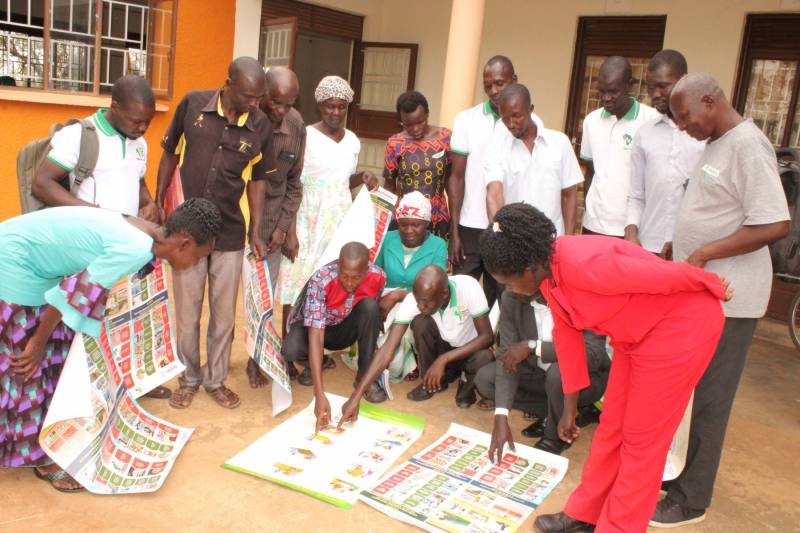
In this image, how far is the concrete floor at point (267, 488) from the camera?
2465 mm

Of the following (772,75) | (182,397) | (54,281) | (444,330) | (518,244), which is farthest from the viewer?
(772,75)

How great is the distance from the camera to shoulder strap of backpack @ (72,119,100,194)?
9.66ft

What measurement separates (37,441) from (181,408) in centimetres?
81

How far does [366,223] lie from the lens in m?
3.99

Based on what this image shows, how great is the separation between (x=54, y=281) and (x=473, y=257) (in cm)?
234

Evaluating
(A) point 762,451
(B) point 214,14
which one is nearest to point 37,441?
(A) point 762,451

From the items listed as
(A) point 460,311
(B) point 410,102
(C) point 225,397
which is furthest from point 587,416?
(B) point 410,102

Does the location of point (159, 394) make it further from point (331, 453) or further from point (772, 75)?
point (772, 75)

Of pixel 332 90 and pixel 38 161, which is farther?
pixel 332 90

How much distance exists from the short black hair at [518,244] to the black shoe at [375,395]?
5.63ft

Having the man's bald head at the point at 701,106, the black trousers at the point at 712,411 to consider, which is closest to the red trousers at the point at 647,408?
the black trousers at the point at 712,411

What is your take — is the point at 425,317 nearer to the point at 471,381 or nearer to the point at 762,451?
the point at 471,381

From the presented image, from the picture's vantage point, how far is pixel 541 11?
25.7ft

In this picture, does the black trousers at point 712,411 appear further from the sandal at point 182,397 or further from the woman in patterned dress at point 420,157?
the sandal at point 182,397
